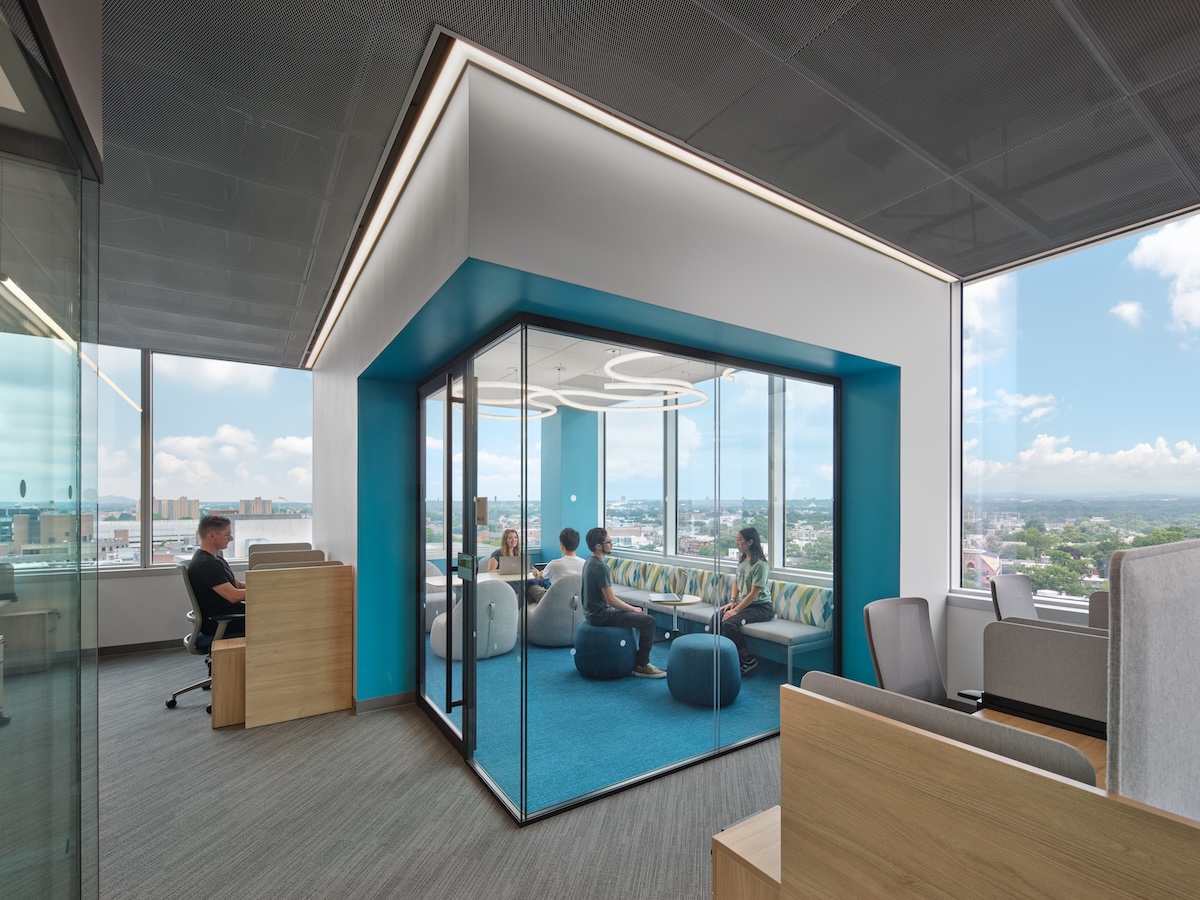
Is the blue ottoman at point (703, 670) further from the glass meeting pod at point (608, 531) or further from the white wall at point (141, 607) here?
the white wall at point (141, 607)

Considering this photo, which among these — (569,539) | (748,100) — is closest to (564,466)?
(569,539)

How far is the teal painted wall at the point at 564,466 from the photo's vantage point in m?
3.17

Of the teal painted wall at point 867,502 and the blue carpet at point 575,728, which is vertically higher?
the teal painted wall at point 867,502

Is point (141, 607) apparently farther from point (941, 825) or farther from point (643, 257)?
point (941, 825)

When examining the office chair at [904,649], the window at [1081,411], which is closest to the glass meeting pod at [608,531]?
the office chair at [904,649]

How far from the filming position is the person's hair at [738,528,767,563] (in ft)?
12.6

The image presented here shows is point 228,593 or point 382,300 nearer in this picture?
point 382,300

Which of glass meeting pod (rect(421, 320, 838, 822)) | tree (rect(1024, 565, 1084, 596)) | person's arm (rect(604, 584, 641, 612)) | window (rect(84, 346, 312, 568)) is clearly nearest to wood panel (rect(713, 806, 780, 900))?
glass meeting pod (rect(421, 320, 838, 822))

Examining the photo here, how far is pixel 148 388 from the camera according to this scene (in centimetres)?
655

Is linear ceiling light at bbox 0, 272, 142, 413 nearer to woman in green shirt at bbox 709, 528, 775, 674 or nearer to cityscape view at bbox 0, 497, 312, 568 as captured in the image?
woman in green shirt at bbox 709, 528, 775, 674

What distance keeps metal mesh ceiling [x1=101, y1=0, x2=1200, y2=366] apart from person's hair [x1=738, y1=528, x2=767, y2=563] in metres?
1.99

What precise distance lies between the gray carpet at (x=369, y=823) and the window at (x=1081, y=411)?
7.73 ft

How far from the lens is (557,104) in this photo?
2496 millimetres

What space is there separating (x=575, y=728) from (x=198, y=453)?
5.98 meters
